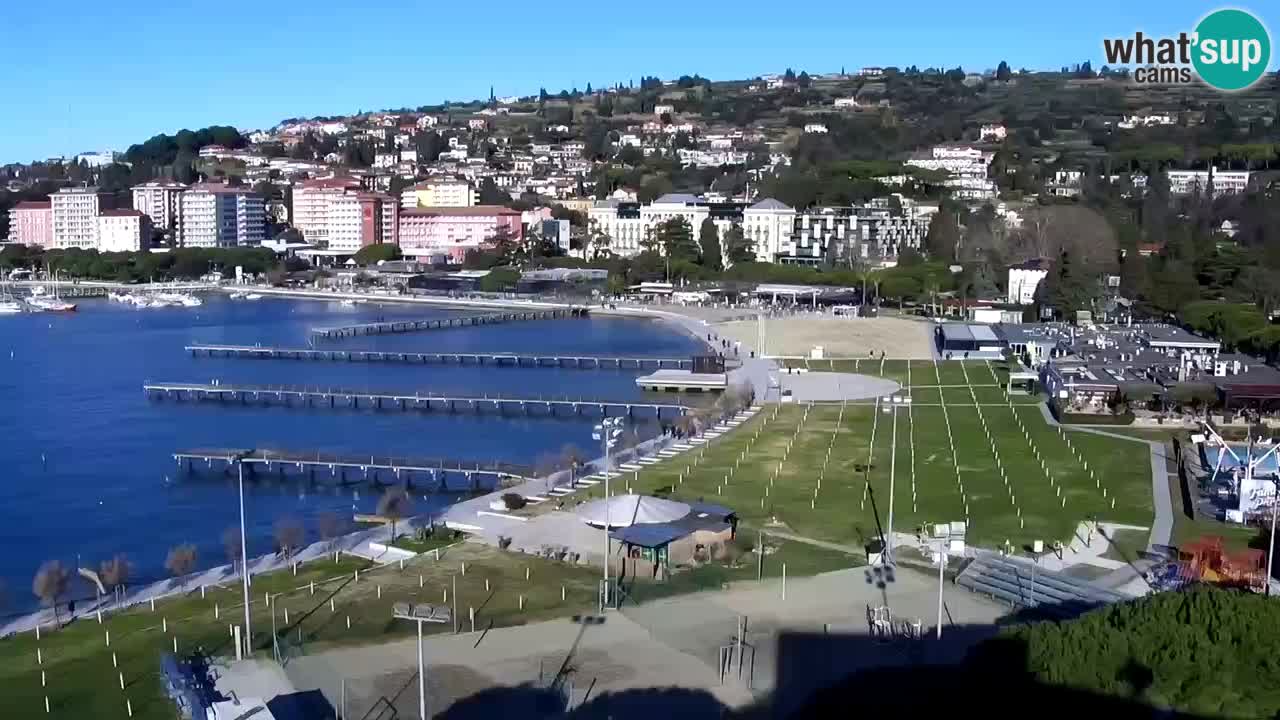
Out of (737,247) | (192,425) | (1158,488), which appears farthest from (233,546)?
(737,247)

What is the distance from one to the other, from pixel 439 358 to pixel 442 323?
9.77 m

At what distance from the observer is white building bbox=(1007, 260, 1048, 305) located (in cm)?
4400

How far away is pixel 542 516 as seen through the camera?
616 inches

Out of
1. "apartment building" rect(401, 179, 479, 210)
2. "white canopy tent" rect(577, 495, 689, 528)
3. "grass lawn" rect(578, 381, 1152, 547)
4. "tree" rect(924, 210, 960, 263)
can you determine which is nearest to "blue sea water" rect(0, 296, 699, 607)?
"grass lawn" rect(578, 381, 1152, 547)

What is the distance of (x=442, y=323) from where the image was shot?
46219 mm

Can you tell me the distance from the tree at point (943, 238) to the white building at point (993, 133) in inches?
1396

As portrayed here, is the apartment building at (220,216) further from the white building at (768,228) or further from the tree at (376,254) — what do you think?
the white building at (768,228)

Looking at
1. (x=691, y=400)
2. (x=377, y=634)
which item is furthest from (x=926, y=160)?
(x=377, y=634)

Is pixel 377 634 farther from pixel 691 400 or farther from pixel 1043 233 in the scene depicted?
pixel 1043 233

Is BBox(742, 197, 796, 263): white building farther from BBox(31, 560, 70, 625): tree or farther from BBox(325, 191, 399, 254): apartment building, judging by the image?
BBox(31, 560, 70, 625): tree

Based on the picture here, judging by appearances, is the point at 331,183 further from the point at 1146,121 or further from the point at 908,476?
the point at 908,476

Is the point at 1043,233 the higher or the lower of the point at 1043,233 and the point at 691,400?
the higher

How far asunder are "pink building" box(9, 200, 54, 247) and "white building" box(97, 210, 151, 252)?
506 cm

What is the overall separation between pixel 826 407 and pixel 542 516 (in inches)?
407
